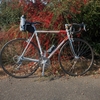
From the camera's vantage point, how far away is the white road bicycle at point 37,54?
15.9 feet

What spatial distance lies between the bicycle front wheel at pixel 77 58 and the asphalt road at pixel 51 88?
305 mm

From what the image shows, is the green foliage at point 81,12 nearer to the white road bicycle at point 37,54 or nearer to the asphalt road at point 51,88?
the white road bicycle at point 37,54

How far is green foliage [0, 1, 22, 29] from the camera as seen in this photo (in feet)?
19.9

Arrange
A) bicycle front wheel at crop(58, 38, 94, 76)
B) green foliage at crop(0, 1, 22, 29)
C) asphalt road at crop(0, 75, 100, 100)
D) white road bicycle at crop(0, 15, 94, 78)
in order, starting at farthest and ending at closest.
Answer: green foliage at crop(0, 1, 22, 29), bicycle front wheel at crop(58, 38, 94, 76), white road bicycle at crop(0, 15, 94, 78), asphalt road at crop(0, 75, 100, 100)

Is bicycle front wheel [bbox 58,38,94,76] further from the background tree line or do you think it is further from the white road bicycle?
the background tree line

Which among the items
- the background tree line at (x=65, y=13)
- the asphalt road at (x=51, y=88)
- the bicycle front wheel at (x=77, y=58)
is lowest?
the asphalt road at (x=51, y=88)

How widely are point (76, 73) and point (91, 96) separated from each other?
109cm

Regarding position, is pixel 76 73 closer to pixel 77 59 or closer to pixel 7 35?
pixel 77 59

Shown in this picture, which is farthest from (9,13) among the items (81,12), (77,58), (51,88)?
(51,88)

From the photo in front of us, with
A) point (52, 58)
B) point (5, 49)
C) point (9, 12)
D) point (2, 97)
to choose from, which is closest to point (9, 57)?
point (5, 49)

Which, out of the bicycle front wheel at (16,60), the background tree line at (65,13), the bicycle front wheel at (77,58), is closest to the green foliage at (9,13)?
the background tree line at (65,13)

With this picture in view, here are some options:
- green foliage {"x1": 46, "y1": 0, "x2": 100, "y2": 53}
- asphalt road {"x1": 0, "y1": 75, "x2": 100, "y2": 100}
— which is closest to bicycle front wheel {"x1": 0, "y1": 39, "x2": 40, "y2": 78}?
asphalt road {"x1": 0, "y1": 75, "x2": 100, "y2": 100}

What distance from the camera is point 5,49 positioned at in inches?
196

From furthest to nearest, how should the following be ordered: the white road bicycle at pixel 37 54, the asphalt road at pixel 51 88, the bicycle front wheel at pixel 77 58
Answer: the bicycle front wheel at pixel 77 58, the white road bicycle at pixel 37 54, the asphalt road at pixel 51 88
